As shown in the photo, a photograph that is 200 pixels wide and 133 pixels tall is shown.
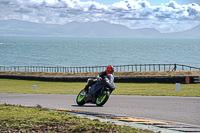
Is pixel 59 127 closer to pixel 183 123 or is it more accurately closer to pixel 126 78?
pixel 183 123

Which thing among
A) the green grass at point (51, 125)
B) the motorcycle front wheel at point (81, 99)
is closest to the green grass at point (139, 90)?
the motorcycle front wheel at point (81, 99)

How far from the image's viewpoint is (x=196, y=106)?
41.4 ft

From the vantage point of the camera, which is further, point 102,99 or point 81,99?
point 81,99

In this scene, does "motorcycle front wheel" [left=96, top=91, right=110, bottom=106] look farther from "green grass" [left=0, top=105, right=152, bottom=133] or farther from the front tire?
"green grass" [left=0, top=105, right=152, bottom=133]

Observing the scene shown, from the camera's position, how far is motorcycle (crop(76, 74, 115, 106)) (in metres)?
12.5

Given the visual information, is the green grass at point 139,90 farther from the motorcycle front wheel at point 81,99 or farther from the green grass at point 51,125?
the green grass at point 51,125

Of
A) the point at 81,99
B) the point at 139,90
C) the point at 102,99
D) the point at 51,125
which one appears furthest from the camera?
the point at 139,90

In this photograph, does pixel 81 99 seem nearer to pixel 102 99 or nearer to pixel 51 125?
pixel 102 99

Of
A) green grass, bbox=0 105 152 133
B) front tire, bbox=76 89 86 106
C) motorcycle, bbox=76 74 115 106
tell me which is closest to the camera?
green grass, bbox=0 105 152 133

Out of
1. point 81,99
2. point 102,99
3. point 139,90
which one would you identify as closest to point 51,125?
point 102,99

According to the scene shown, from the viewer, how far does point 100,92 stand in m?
13.0

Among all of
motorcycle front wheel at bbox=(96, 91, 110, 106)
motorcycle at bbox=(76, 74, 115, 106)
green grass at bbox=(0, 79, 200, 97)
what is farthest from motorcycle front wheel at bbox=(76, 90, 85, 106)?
green grass at bbox=(0, 79, 200, 97)

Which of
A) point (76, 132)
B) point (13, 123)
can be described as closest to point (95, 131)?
point (76, 132)

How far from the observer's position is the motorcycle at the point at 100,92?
12492 mm
